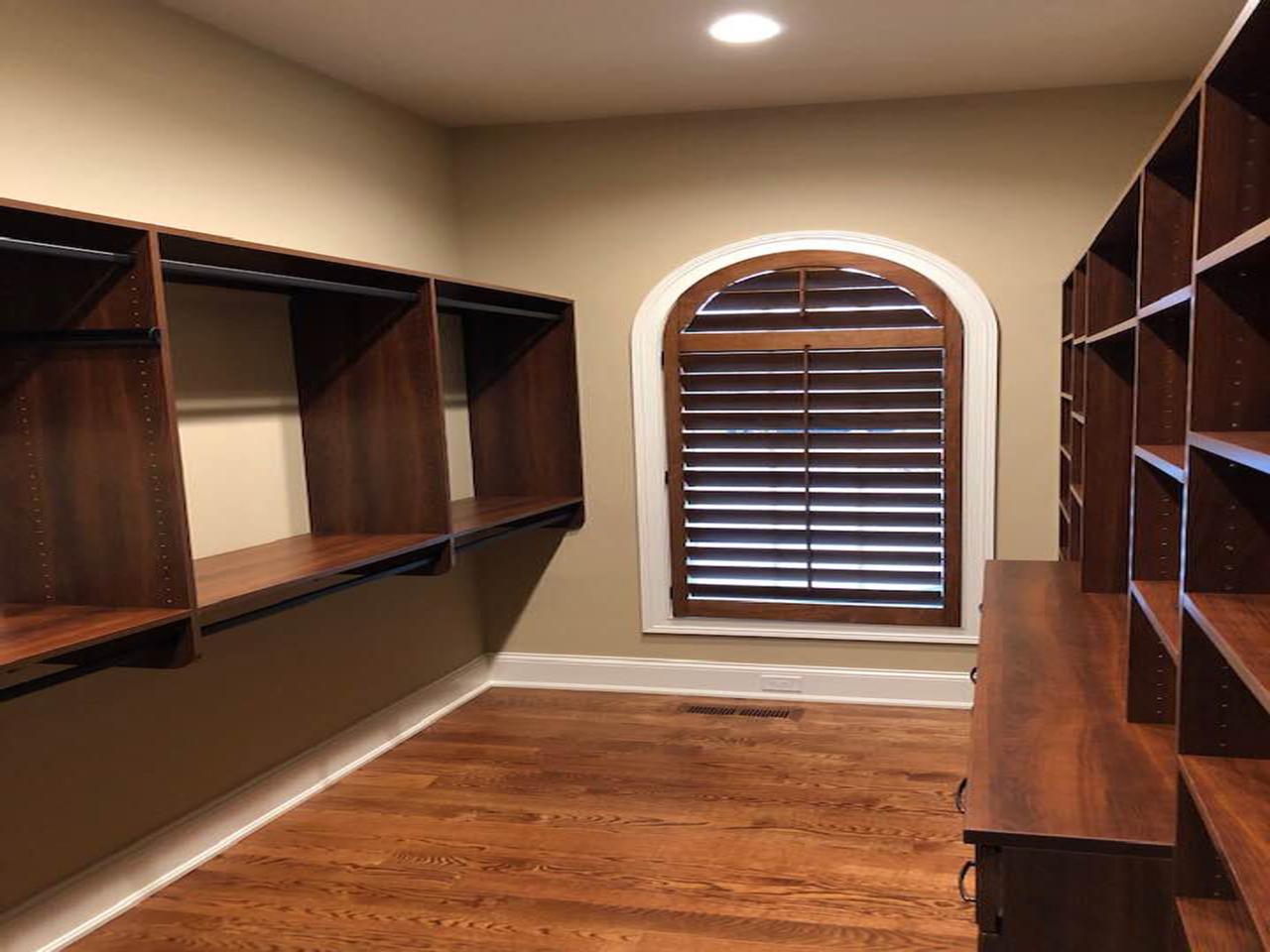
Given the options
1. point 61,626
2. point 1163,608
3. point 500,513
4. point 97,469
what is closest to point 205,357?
point 97,469

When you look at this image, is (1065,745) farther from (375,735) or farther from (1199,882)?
(375,735)

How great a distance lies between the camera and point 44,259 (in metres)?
2.15

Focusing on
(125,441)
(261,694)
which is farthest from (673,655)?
(125,441)

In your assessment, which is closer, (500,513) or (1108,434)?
(1108,434)

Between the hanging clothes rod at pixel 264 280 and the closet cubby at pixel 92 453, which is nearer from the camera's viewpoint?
the closet cubby at pixel 92 453

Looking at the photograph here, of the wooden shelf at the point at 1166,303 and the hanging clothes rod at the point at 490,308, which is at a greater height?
the hanging clothes rod at the point at 490,308

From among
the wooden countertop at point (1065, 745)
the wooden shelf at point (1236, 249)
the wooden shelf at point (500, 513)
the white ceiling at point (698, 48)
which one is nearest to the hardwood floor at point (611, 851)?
the wooden countertop at point (1065, 745)

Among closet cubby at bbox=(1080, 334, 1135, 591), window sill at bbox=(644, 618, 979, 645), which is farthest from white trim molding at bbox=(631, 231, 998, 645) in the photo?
closet cubby at bbox=(1080, 334, 1135, 591)

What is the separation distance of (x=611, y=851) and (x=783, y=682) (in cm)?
151

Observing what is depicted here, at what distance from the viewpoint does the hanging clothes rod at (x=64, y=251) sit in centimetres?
192

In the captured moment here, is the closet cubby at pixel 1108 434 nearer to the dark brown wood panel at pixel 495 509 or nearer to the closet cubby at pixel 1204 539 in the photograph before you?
the closet cubby at pixel 1204 539

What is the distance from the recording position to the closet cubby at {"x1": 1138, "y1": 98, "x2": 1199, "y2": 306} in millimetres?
1843

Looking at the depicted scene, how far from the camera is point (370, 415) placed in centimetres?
320

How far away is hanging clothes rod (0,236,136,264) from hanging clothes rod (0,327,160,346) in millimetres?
150
